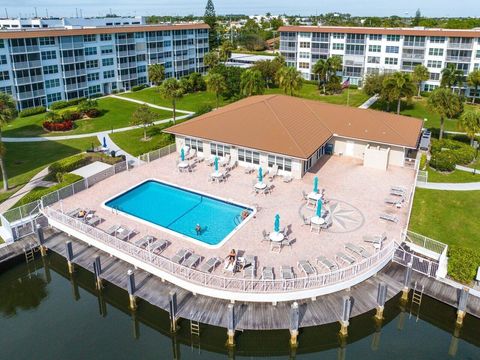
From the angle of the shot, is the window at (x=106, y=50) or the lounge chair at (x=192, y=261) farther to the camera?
the window at (x=106, y=50)

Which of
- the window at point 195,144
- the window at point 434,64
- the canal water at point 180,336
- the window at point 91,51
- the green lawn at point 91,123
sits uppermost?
the window at point 91,51

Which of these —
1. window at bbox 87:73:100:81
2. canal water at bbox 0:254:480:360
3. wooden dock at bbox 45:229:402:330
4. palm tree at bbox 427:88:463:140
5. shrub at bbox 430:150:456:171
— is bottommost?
canal water at bbox 0:254:480:360

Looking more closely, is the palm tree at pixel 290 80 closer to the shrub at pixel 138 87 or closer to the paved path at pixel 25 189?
the shrub at pixel 138 87

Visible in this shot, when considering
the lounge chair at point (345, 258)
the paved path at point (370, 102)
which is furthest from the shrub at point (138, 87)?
the lounge chair at point (345, 258)

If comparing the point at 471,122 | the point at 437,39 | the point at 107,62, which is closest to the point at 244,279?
the point at 471,122

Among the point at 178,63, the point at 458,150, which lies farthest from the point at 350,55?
the point at 458,150

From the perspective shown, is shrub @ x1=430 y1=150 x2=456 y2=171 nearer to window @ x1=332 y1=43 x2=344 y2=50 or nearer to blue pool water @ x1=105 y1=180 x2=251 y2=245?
blue pool water @ x1=105 y1=180 x2=251 y2=245

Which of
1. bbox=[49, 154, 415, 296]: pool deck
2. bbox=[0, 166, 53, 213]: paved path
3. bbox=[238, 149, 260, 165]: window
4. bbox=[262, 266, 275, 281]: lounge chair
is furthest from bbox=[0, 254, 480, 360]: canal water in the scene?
bbox=[238, 149, 260, 165]: window
